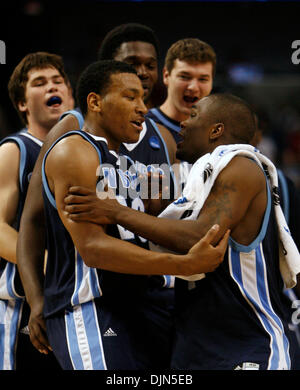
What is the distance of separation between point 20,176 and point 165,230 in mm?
1288

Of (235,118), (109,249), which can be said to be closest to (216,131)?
(235,118)

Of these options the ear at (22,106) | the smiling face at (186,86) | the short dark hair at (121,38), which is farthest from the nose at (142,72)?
the ear at (22,106)

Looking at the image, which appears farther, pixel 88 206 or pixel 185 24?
pixel 185 24

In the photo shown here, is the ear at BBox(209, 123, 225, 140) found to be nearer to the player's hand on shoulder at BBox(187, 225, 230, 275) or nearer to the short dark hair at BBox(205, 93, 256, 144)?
the short dark hair at BBox(205, 93, 256, 144)

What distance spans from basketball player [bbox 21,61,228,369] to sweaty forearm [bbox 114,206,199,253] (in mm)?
62

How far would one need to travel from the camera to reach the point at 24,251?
3.14m

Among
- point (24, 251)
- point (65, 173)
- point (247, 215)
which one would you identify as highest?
point (65, 173)

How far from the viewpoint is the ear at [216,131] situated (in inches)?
118

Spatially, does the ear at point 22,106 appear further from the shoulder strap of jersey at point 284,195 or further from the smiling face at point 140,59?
the shoulder strap of jersey at point 284,195

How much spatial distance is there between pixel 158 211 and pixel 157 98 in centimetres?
505

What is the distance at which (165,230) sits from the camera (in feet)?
8.70

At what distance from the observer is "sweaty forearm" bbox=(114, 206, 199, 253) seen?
2641 mm

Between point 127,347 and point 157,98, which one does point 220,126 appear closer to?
point 127,347
